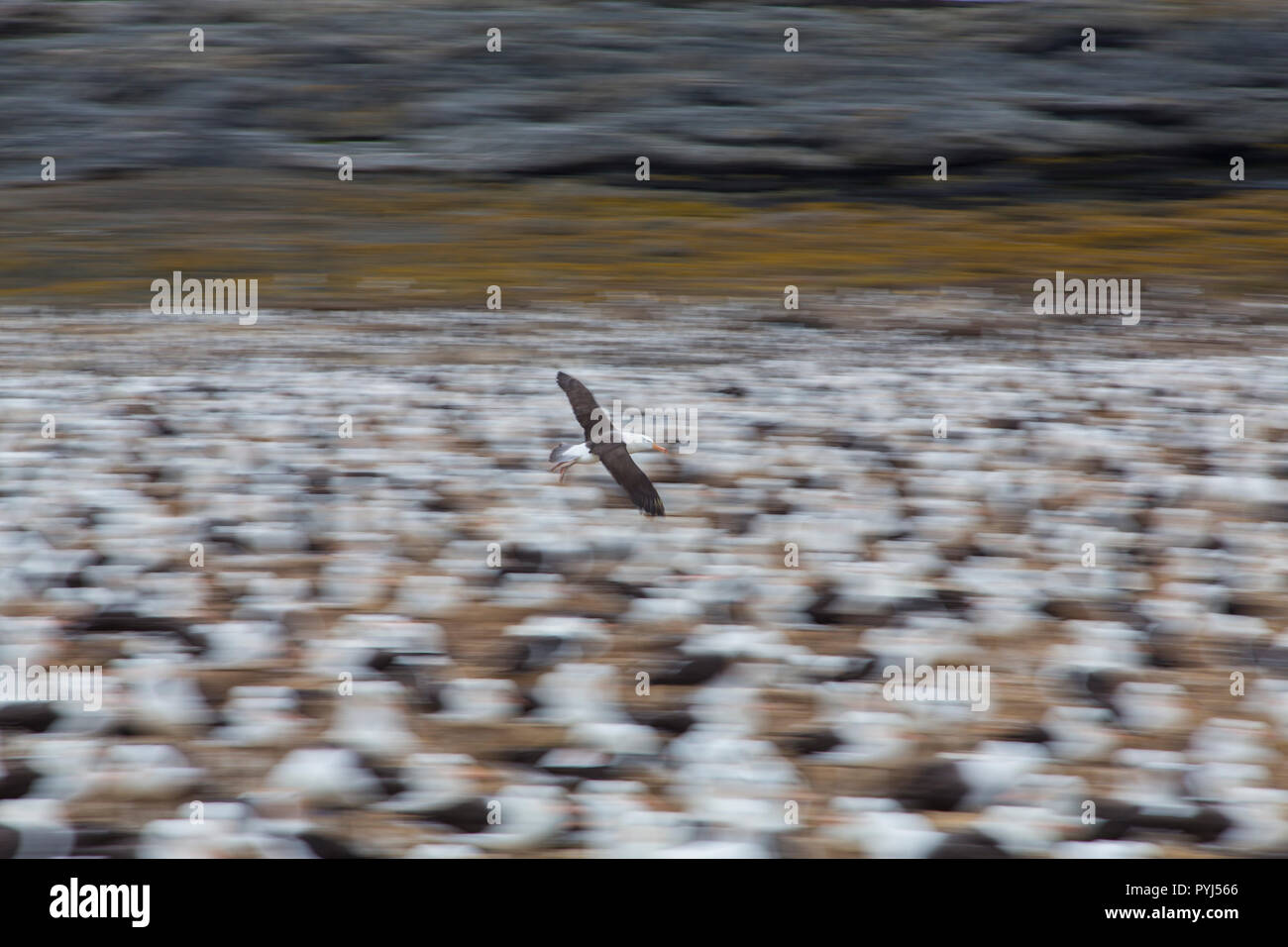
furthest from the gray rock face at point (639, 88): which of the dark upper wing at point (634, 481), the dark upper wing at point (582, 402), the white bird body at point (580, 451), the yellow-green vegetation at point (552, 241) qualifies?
the dark upper wing at point (634, 481)

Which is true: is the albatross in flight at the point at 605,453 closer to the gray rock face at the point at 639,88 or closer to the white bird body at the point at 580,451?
the white bird body at the point at 580,451

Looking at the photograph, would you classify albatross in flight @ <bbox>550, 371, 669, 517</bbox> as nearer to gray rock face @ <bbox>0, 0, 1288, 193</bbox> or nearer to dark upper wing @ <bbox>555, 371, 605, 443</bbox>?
dark upper wing @ <bbox>555, 371, 605, 443</bbox>

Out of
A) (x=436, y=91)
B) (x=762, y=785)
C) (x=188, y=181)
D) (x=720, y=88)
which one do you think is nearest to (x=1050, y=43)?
(x=720, y=88)

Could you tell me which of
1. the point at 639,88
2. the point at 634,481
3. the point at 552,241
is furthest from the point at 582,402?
the point at 639,88

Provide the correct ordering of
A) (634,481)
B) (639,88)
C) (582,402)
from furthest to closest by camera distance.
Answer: (639,88) < (582,402) < (634,481)

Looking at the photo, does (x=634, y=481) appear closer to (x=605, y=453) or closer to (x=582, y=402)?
(x=605, y=453)

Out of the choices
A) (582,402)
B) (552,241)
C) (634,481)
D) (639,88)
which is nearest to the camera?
(634,481)

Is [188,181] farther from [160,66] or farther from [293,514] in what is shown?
[293,514]
